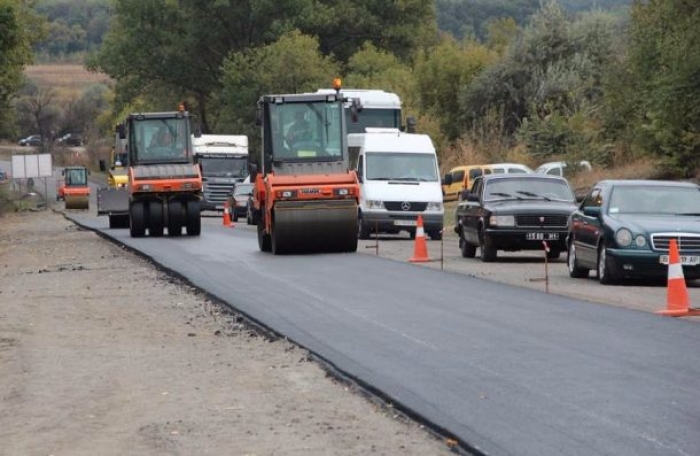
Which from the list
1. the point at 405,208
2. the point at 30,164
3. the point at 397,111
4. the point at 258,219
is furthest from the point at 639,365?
the point at 30,164

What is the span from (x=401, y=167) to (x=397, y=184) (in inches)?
31.8

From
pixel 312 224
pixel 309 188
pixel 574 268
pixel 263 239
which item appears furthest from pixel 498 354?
pixel 263 239

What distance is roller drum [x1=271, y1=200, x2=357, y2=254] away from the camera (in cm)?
2972

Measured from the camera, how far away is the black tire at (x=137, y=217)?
131 feet

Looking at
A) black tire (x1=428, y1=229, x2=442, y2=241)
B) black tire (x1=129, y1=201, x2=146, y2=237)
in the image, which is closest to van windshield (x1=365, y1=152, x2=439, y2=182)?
black tire (x1=428, y1=229, x2=442, y2=241)

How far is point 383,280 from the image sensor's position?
22312 mm

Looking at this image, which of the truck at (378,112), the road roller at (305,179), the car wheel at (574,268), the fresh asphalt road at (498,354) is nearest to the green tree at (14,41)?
the truck at (378,112)

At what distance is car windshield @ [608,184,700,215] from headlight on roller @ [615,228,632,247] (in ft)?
2.98

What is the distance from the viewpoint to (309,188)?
29906mm

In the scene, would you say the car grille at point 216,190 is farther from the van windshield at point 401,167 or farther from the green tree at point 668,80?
the van windshield at point 401,167

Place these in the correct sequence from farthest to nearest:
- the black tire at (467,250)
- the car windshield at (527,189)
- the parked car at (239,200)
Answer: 1. the parked car at (239,200)
2. the black tire at (467,250)
3. the car windshield at (527,189)

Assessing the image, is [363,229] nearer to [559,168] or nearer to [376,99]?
[376,99]

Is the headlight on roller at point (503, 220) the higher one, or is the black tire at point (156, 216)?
the headlight on roller at point (503, 220)

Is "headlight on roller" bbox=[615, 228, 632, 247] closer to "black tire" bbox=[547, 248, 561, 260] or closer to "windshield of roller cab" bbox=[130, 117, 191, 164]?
"black tire" bbox=[547, 248, 561, 260]
